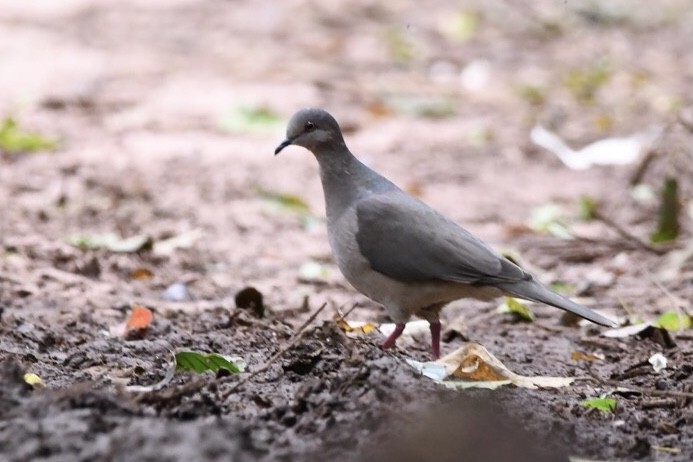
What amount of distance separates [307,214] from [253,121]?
6.28ft

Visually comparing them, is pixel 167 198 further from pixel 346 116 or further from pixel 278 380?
pixel 278 380

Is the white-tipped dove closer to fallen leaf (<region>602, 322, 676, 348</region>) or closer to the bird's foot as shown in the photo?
the bird's foot

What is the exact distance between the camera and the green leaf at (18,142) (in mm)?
8633

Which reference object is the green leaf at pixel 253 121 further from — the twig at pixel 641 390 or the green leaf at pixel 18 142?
the twig at pixel 641 390

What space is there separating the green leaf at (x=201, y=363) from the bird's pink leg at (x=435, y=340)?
96cm

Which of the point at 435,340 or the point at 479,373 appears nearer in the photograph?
the point at 479,373

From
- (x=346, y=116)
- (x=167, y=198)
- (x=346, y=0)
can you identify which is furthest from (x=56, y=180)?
(x=346, y=0)

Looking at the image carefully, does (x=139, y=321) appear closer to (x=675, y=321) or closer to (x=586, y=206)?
(x=675, y=321)

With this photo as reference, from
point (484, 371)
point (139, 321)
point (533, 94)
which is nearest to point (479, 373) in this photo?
point (484, 371)

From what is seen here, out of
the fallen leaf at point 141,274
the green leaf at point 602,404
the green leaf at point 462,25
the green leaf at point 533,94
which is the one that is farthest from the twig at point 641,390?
the green leaf at point 462,25

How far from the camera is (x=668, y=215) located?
7.09 m

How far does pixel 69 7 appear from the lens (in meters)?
13.0

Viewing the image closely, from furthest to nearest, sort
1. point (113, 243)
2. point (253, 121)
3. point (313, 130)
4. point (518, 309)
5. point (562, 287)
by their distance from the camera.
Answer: point (253, 121) → point (113, 243) → point (562, 287) → point (518, 309) → point (313, 130)

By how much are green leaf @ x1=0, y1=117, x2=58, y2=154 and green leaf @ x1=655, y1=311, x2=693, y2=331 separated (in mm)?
4724
